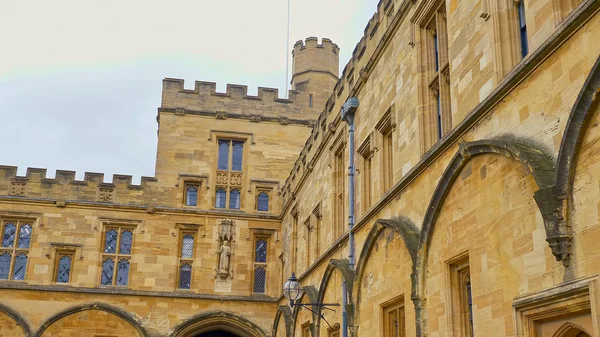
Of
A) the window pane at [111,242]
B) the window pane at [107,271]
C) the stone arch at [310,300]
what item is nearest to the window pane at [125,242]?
the window pane at [111,242]

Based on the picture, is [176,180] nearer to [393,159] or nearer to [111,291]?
[111,291]

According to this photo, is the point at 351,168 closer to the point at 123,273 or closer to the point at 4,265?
the point at 123,273

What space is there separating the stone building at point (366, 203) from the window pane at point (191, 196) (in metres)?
0.07

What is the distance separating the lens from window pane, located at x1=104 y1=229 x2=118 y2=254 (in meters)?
21.0

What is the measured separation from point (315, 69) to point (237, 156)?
4301mm

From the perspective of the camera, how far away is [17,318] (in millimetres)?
19406

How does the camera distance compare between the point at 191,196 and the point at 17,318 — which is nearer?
the point at 17,318

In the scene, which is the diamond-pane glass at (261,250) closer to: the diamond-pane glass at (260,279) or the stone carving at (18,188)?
the diamond-pane glass at (260,279)

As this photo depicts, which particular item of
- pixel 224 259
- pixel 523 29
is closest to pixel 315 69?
pixel 224 259

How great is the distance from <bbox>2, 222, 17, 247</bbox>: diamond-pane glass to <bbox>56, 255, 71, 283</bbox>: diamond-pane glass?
5.00 ft

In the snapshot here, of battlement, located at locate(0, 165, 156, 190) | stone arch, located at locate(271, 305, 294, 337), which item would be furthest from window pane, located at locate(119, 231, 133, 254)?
stone arch, located at locate(271, 305, 294, 337)

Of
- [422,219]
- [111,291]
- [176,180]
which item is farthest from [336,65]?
[422,219]

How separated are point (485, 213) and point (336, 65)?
18.3 metres

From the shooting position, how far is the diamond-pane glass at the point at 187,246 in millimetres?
21297
